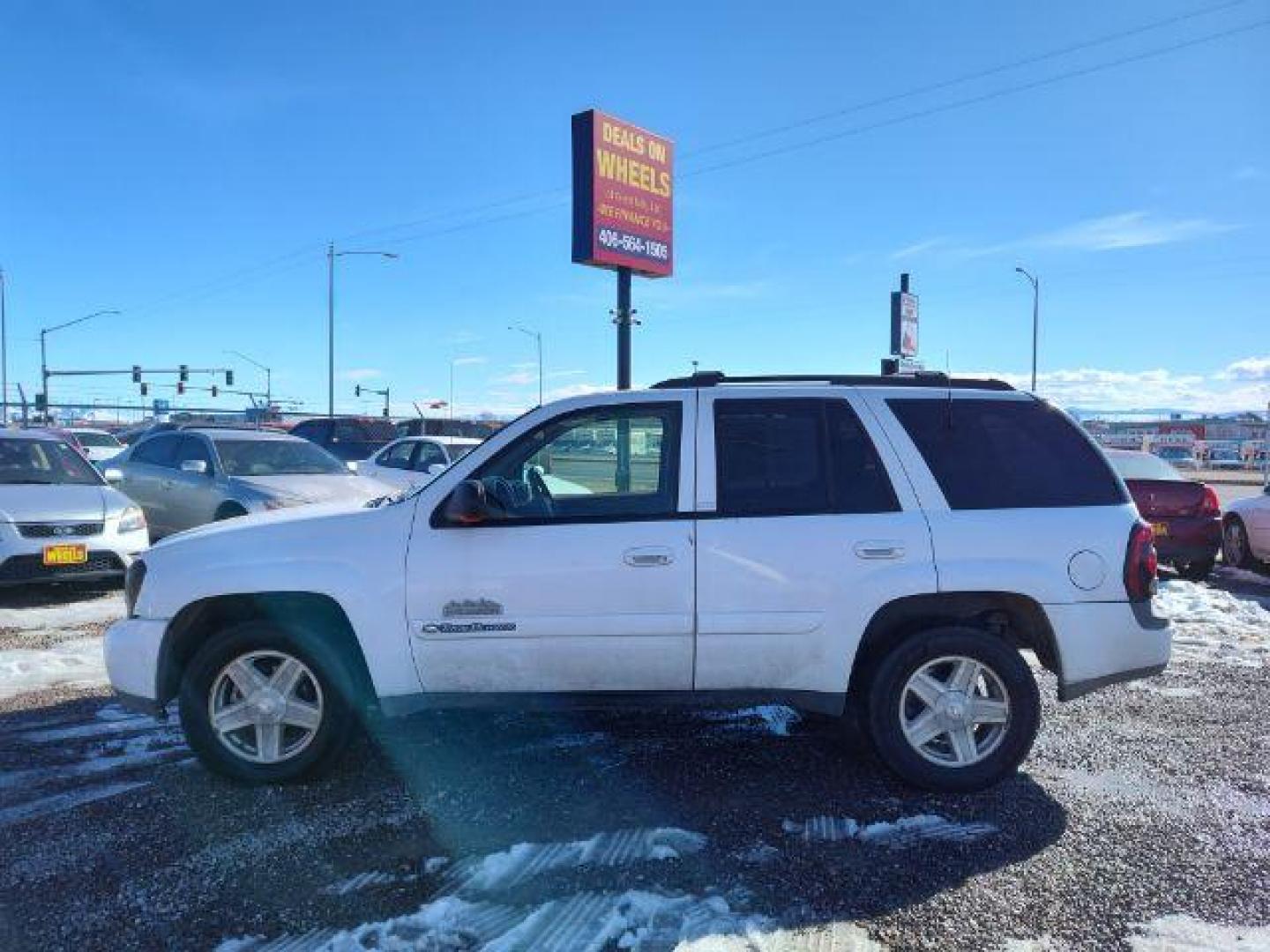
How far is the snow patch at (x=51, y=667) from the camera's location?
A: 6.04 meters

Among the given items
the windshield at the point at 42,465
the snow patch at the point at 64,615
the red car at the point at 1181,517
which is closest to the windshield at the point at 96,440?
the windshield at the point at 42,465

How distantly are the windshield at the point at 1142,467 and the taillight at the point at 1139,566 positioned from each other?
252 inches

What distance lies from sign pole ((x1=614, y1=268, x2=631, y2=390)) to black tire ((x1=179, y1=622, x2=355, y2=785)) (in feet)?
47.6

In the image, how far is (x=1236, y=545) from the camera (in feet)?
36.5

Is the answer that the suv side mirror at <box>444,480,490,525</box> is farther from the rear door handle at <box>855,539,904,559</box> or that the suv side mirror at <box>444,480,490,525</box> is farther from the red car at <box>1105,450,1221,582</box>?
the red car at <box>1105,450,1221,582</box>

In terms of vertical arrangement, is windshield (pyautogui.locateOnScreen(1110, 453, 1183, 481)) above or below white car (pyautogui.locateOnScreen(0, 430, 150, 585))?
above

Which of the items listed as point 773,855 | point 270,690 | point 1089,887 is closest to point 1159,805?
point 1089,887

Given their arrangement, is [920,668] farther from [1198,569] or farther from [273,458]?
[273,458]

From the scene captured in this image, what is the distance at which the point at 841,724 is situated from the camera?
17.3 ft

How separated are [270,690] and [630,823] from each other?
68.9 inches

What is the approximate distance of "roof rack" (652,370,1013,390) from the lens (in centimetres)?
457

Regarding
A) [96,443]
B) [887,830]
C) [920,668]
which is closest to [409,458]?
[920,668]

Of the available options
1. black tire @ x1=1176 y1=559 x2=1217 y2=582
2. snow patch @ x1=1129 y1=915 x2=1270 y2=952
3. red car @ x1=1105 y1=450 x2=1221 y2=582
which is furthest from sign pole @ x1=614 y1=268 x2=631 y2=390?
snow patch @ x1=1129 y1=915 x2=1270 y2=952

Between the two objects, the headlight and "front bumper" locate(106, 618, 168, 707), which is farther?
the headlight
